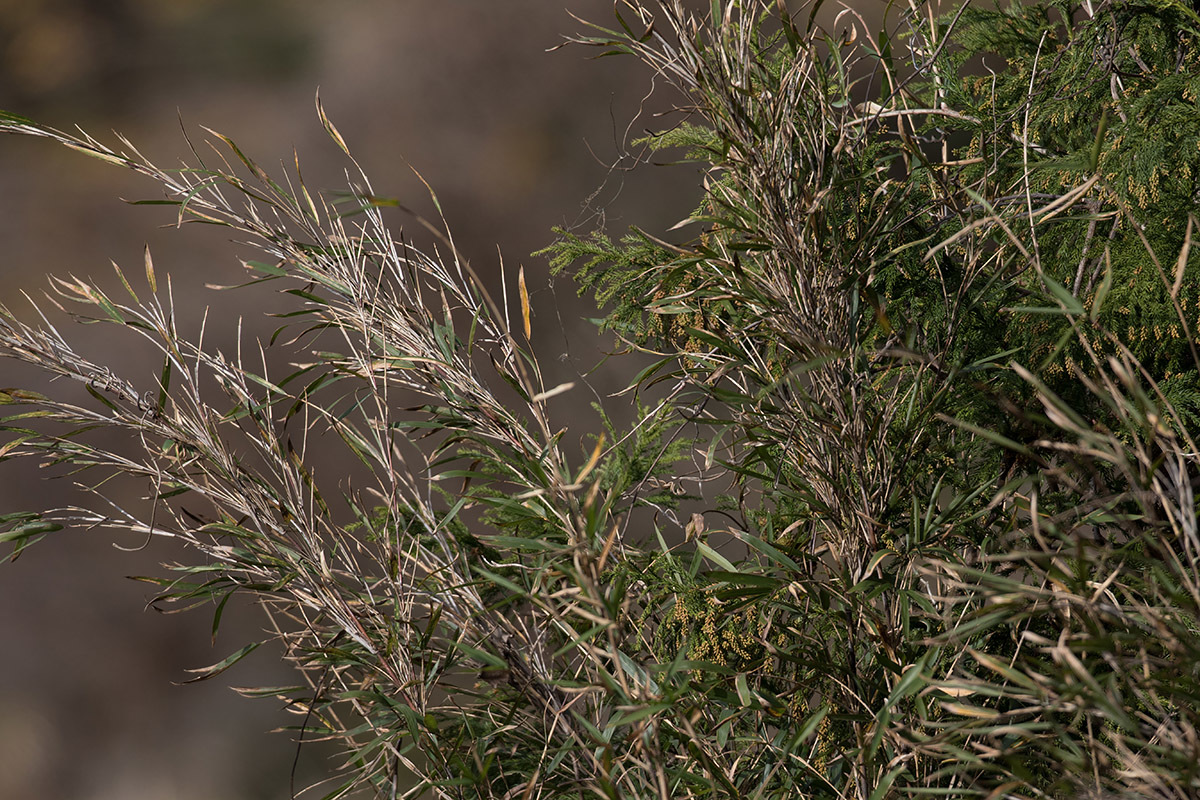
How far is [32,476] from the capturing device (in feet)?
6.87

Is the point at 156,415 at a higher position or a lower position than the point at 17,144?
higher

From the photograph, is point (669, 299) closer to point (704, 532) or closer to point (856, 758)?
point (704, 532)

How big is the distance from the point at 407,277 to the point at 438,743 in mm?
348

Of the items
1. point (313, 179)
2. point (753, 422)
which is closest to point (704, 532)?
point (753, 422)

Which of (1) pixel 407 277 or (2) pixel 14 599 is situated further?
(2) pixel 14 599

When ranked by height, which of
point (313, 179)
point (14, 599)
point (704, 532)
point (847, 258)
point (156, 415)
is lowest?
point (14, 599)

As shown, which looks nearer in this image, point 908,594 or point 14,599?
point 908,594

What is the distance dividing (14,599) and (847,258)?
225 centimetres

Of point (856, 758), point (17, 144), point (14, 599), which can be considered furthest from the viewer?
point (17, 144)

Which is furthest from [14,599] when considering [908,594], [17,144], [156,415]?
[908,594]

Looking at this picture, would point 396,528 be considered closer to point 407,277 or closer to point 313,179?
point 407,277

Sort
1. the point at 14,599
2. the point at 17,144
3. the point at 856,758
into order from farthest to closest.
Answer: the point at 17,144
the point at 14,599
the point at 856,758

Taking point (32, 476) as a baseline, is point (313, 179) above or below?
above

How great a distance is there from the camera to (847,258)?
614 millimetres
